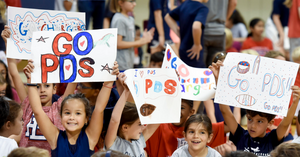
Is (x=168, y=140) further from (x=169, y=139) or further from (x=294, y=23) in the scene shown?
(x=294, y=23)

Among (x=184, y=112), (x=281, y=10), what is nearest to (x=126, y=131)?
(x=184, y=112)

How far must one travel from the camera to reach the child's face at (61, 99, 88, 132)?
2.53 m

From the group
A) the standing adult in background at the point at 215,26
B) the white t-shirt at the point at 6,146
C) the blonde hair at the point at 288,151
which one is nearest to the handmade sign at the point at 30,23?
the white t-shirt at the point at 6,146

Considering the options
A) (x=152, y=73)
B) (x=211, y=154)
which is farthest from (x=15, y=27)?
(x=211, y=154)

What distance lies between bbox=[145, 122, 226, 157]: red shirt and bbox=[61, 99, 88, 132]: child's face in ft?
2.40

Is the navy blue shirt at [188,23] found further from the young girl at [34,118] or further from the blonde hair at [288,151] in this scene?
the blonde hair at [288,151]

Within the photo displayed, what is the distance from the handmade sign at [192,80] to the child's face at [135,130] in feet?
1.78

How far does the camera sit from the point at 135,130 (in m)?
2.78

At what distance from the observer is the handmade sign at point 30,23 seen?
3.10m

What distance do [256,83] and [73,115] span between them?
4.86ft

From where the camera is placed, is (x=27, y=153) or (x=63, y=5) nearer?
(x=27, y=153)

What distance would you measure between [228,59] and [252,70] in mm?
214

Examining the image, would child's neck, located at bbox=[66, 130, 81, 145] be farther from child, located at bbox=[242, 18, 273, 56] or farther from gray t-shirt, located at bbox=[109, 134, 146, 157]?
child, located at bbox=[242, 18, 273, 56]

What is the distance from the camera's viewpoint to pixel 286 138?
2.93m
